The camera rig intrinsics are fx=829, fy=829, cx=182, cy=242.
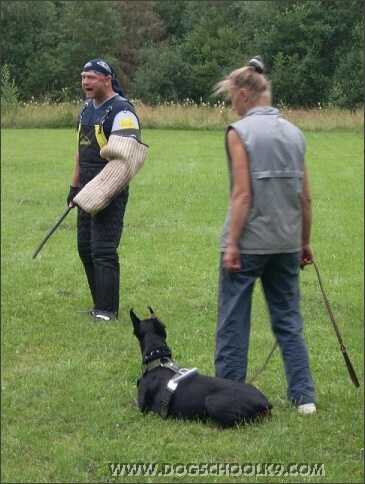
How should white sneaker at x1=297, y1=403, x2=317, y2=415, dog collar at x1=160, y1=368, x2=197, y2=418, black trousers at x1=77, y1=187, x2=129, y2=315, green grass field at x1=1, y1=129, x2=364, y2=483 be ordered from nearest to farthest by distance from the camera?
1. green grass field at x1=1, y1=129, x2=364, y2=483
2. dog collar at x1=160, y1=368, x2=197, y2=418
3. white sneaker at x1=297, y1=403, x2=317, y2=415
4. black trousers at x1=77, y1=187, x2=129, y2=315

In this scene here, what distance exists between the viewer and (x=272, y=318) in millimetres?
4535

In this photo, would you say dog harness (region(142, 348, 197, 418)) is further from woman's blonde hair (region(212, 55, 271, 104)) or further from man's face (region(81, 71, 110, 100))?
man's face (region(81, 71, 110, 100))

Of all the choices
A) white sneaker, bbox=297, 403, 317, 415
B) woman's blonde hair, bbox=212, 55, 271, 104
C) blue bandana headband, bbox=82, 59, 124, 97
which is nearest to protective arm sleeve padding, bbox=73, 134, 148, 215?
blue bandana headband, bbox=82, 59, 124, 97

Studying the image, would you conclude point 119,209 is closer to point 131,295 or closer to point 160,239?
point 131,295

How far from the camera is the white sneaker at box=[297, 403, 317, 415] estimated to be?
445 cm

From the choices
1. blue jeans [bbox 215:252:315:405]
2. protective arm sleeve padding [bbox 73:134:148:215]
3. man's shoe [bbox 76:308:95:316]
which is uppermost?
protective arm sleeve padding [bbox 73:134:148:215]

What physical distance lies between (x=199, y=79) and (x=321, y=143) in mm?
5588

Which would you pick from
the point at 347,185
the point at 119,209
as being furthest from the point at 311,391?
the point at 347,185

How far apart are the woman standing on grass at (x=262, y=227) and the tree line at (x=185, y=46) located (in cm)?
1401

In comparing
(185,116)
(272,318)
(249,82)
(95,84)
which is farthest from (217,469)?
(185,116)

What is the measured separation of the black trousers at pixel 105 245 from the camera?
6.30 meters

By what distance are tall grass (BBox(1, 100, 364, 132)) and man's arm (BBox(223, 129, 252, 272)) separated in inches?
642

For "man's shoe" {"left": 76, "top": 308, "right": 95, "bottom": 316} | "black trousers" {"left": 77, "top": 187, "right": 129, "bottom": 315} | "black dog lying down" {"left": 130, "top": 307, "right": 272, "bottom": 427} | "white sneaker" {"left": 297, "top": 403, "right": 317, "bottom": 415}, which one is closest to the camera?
"black dog lying down" {"left": 130, "top": 307, "right": 272, "bottom": 427}

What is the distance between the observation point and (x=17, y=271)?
27.0 feet
